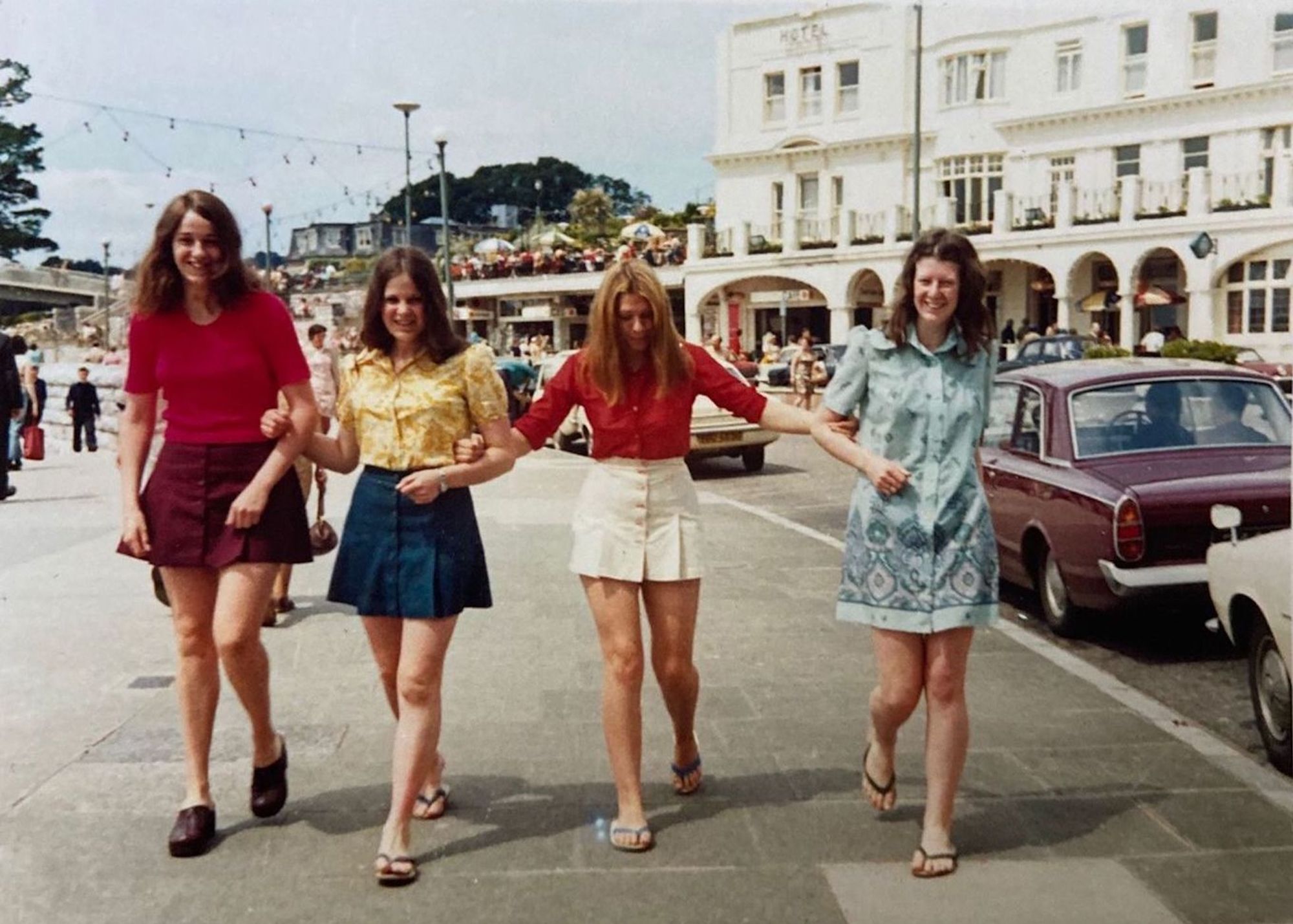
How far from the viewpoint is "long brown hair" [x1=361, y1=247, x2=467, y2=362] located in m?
4.16

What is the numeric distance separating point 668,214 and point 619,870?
66047mm

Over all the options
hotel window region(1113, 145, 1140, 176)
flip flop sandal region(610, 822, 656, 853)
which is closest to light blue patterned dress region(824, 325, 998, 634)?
flip flop sandal region(610, 822, 656, 853)

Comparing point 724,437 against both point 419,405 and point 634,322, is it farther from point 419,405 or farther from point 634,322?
point 419,405

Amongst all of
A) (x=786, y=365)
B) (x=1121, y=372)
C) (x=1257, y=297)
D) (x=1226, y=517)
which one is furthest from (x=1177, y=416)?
(x=1257, y=297)

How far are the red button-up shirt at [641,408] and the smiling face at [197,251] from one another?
3.41 ft

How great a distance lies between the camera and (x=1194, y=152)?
3797cm

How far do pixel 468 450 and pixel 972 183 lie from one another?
4262 cm

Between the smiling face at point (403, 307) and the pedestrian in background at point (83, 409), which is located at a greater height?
the smiling face at point (403, 307)

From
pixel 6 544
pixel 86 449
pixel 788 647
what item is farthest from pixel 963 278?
pixel 86 449

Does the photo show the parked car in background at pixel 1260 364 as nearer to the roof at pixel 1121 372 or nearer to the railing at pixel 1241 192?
the railing at pixel 1241 192

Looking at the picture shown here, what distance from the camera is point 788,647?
283 inches

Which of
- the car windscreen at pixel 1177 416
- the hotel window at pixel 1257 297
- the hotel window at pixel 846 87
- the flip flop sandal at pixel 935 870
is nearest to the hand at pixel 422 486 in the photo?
the flip flop sandal at pixel 935 870

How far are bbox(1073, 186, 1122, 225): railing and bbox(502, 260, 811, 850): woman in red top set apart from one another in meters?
37.4

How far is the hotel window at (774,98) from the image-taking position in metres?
48.1
